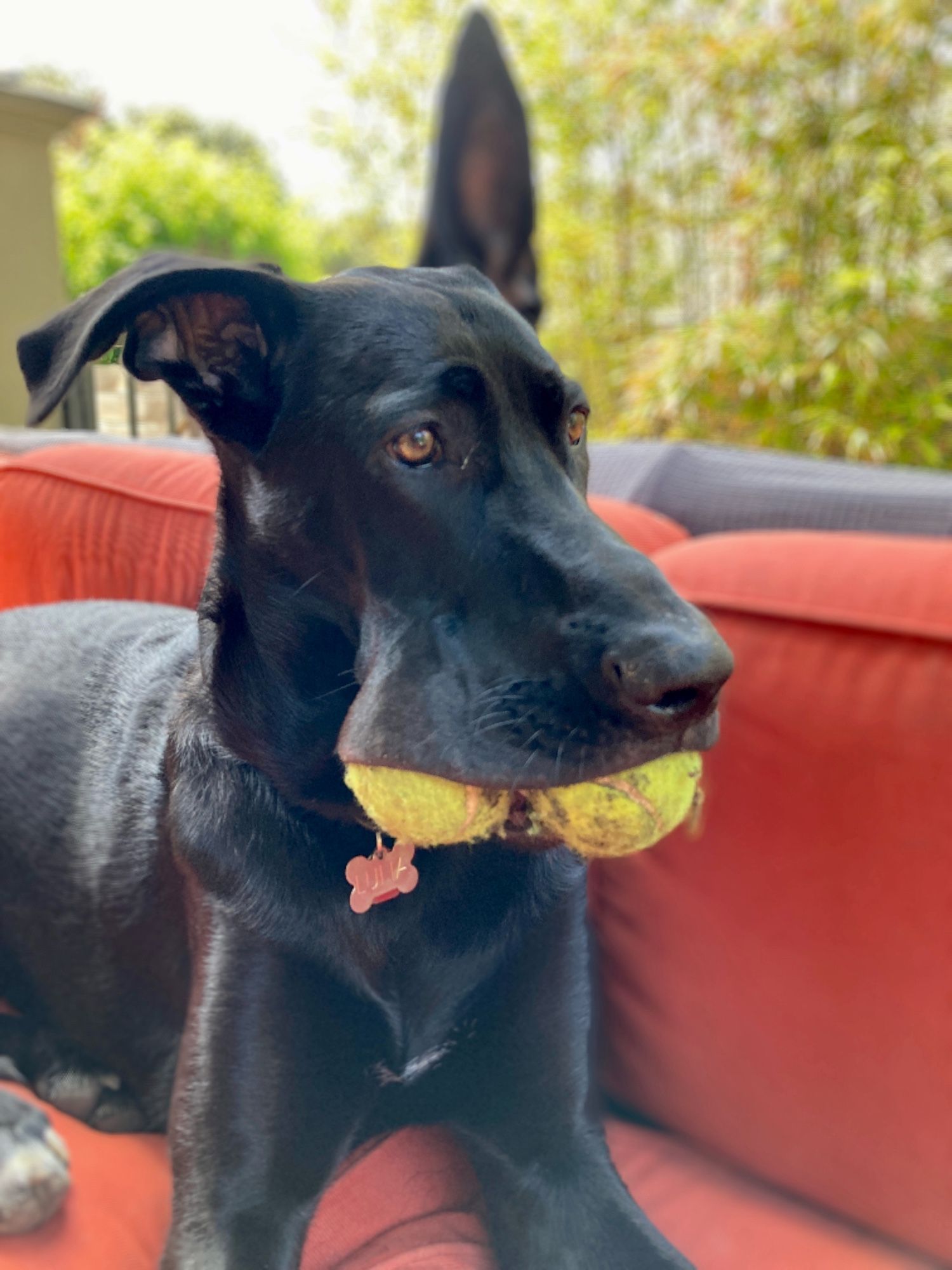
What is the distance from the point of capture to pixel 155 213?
97.8 inches

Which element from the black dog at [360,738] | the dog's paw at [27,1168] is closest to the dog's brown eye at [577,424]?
the black dog at [360,738]

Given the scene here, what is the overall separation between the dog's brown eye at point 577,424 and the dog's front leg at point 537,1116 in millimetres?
387

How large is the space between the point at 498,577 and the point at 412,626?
69 millimetres

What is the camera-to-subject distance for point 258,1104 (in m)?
0.77

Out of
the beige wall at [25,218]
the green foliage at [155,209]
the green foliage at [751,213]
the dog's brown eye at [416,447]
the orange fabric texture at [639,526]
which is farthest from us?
the green foliage at [751,213]

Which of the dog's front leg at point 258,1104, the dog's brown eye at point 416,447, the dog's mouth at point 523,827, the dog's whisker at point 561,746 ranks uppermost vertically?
the dog's brown eye at point 416,447

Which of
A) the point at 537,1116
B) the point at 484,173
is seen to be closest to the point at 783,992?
the point at 537,1116

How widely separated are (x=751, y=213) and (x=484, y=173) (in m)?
2.40

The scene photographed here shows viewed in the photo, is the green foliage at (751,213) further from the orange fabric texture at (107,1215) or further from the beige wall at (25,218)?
the orange fabric texture at (107,1215)

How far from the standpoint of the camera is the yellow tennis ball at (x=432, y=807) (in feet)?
2.12

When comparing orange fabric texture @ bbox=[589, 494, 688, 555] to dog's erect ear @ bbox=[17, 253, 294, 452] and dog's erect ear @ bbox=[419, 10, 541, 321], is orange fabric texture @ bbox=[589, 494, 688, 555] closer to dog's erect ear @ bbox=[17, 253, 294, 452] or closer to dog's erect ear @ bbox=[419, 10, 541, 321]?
dog's erect ear @ bbox=[419, 10, 541, 321]

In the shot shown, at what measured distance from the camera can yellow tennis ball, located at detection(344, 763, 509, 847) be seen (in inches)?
25.4

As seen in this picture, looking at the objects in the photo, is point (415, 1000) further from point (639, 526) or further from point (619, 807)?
point (639, 526)

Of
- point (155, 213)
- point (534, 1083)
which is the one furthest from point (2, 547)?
point (155, 213)
